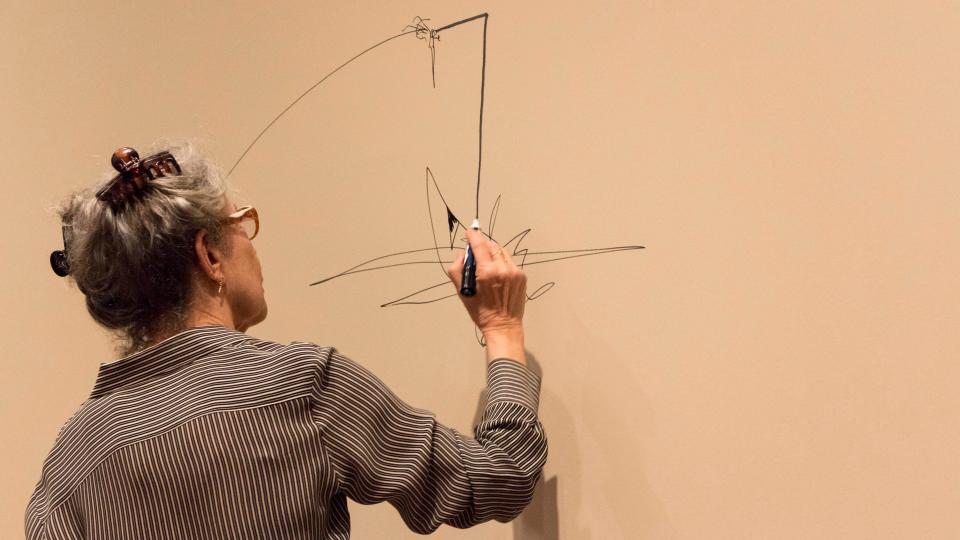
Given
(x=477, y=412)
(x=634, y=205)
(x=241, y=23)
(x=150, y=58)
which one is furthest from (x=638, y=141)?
(x=150, y=58)

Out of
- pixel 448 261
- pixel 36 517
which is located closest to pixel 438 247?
pixel 448 261

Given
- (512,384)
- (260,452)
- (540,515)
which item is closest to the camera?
(260,452)

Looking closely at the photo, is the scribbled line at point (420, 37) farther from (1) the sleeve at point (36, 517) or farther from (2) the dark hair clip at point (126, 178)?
(1) the sleeve at point (36, 517)

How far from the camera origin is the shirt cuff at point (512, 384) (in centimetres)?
95

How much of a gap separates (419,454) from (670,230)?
32cm

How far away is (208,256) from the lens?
96cm

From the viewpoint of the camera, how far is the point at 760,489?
2.93ft

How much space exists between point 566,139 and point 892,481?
45 cm

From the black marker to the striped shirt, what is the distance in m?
0.13

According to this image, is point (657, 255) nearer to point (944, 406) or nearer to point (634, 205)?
point (634, 205)

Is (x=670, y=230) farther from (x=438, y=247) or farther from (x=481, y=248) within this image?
(x=438, y=247)

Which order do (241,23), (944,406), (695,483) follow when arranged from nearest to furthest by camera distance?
(944,406), (695,483), (241,23)

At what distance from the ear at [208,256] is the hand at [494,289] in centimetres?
24

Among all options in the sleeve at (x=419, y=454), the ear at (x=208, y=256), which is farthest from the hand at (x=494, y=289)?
the ear at (x=208, y=256)
